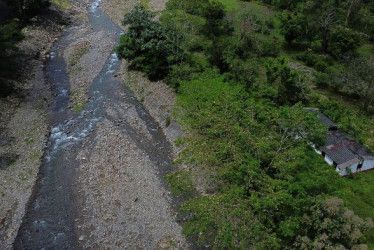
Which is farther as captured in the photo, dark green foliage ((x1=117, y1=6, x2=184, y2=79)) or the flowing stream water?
dark green foliage ((x1=117, y1=6, x2=184, y2=79))

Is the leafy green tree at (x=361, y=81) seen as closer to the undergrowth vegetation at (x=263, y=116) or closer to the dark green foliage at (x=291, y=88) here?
the undergrowth vegetation at (x=263, y=116)

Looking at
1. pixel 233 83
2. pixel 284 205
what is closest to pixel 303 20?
pixel 233 83

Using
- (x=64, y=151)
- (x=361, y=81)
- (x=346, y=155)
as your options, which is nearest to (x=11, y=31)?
(x=64, y=151)

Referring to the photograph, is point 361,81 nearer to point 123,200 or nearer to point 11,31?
point 123,200

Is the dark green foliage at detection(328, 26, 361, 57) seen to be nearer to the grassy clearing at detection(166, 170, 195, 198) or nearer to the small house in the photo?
the small house

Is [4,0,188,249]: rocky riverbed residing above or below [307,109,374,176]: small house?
below

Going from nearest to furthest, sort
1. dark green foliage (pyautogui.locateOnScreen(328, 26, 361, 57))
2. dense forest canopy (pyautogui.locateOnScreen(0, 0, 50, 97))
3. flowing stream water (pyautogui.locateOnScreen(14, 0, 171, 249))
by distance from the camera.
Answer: flowing stream water (pyautogui.locateOnScreen(14, 0, 171, 249))
dense forest canopy (pyautogui.locateOnScreen(0, 0, 50, 97))
dark green foliage (pyautogui.locateOnScreen(328, 26, 361, 57))

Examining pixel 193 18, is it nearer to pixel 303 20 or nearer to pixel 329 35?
pixel 303 20

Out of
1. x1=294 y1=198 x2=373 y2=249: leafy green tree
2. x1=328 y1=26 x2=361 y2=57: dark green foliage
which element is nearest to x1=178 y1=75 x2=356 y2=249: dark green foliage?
x1=294 y1=198 x2=373 y2=249: leafy green tree
